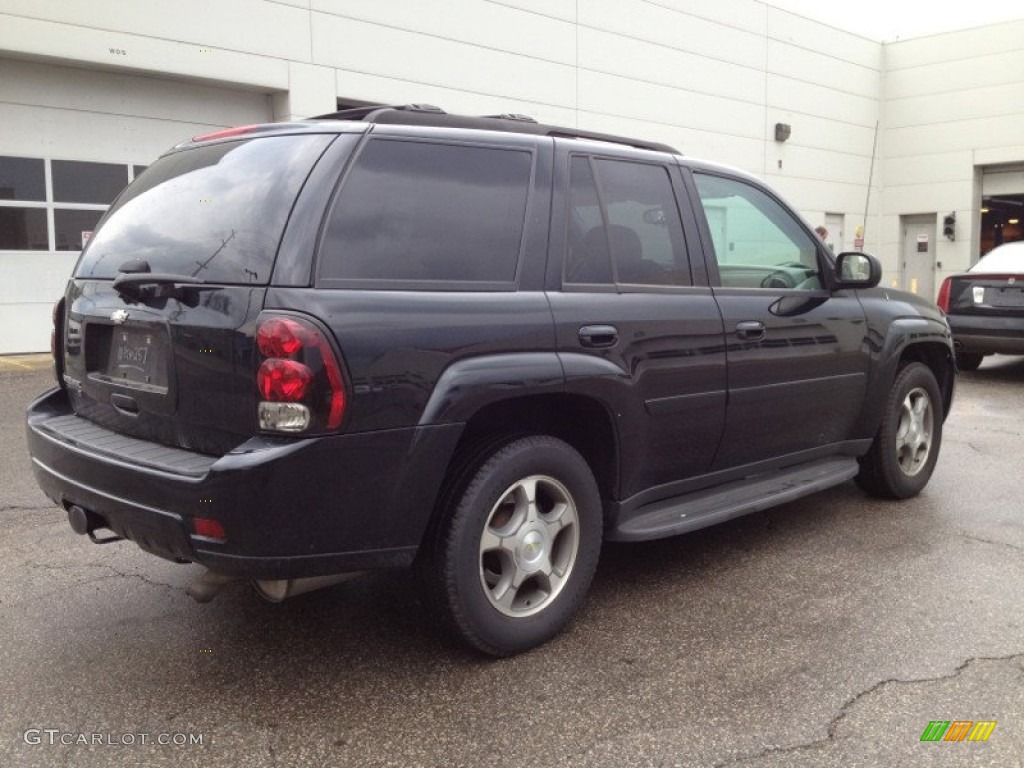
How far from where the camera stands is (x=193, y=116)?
45.7ft

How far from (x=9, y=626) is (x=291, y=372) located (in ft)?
6.10

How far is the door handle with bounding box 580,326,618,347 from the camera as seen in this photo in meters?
3.36

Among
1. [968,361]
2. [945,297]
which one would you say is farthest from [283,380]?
[968,361]

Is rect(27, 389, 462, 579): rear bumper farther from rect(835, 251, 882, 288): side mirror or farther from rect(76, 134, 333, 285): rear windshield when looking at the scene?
rect(835, 251, 882, 288): side mirror

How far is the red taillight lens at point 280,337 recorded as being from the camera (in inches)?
104

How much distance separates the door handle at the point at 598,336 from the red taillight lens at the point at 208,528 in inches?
57.0

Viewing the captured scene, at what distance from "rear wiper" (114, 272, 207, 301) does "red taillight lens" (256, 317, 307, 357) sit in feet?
1.16

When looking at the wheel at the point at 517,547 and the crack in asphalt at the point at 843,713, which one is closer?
the crack in asphalt at the point at 843,713

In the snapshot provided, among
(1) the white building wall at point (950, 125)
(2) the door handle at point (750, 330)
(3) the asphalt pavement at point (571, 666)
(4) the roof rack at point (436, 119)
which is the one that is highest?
(1) the white building wall at point (950, 125)

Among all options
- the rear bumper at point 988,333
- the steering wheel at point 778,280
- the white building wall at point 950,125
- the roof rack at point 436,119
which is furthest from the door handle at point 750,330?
the white building wall at point 950,125

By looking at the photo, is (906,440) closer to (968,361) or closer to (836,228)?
(968,361)

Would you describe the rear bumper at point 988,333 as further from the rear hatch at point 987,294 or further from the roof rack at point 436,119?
the roof rack at point 436,119

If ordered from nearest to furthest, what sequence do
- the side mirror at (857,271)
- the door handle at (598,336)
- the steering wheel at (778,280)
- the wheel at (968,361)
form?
1. the door handle at (598,336)
2. the steering wheel at (778,280)
3. the side mirror at (857,271)
4. the wheel at (968,361)

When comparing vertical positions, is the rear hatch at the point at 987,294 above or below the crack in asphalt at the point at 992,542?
above
